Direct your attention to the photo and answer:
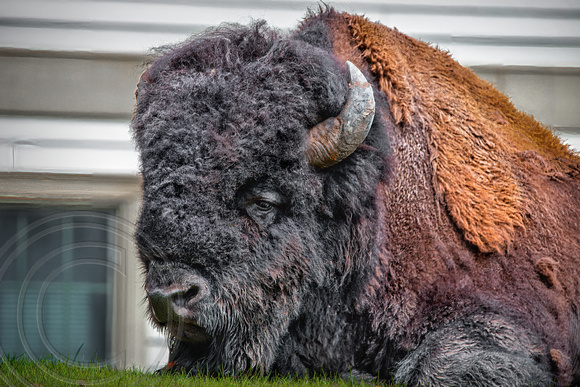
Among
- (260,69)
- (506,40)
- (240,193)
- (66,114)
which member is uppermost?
(506,40)

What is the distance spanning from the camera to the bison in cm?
227

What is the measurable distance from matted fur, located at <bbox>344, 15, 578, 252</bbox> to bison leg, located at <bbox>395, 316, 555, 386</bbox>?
390 mm

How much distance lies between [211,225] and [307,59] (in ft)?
2.73

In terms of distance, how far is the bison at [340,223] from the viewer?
2273 millimetres

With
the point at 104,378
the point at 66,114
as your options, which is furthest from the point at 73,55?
the point at 104,378

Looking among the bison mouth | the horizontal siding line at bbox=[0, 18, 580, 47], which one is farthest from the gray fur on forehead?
the horizontal siding line at bbox=[0, 18, 580, 47]

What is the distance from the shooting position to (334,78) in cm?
246

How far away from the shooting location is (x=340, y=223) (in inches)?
101

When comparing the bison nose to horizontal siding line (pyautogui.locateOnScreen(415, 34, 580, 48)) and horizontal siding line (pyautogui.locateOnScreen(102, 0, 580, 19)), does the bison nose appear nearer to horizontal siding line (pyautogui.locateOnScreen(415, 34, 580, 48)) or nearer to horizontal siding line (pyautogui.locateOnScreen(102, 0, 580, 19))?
horizontal siding line (pyautogui.locateOnScreen(102, 0, 580, 19))

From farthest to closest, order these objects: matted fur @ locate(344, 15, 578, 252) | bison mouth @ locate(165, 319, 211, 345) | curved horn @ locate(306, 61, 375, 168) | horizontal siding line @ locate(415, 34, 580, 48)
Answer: horizontal siding line @ locate(415, 34, 580, 48) < matted fur @ locate(344, 15, 578, 252) < curved horn @ locate(306, 61, 375, 168) < bison mouth @ locate(165, 319, 211, 345)

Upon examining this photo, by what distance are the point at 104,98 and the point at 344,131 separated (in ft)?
7.62

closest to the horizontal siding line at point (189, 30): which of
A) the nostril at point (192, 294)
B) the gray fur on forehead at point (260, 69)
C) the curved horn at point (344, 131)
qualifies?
the gray fur on forehead at point (260, 69)

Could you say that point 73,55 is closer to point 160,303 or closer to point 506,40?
point 160,303

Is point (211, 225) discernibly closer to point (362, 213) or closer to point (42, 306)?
point (362, 213)
